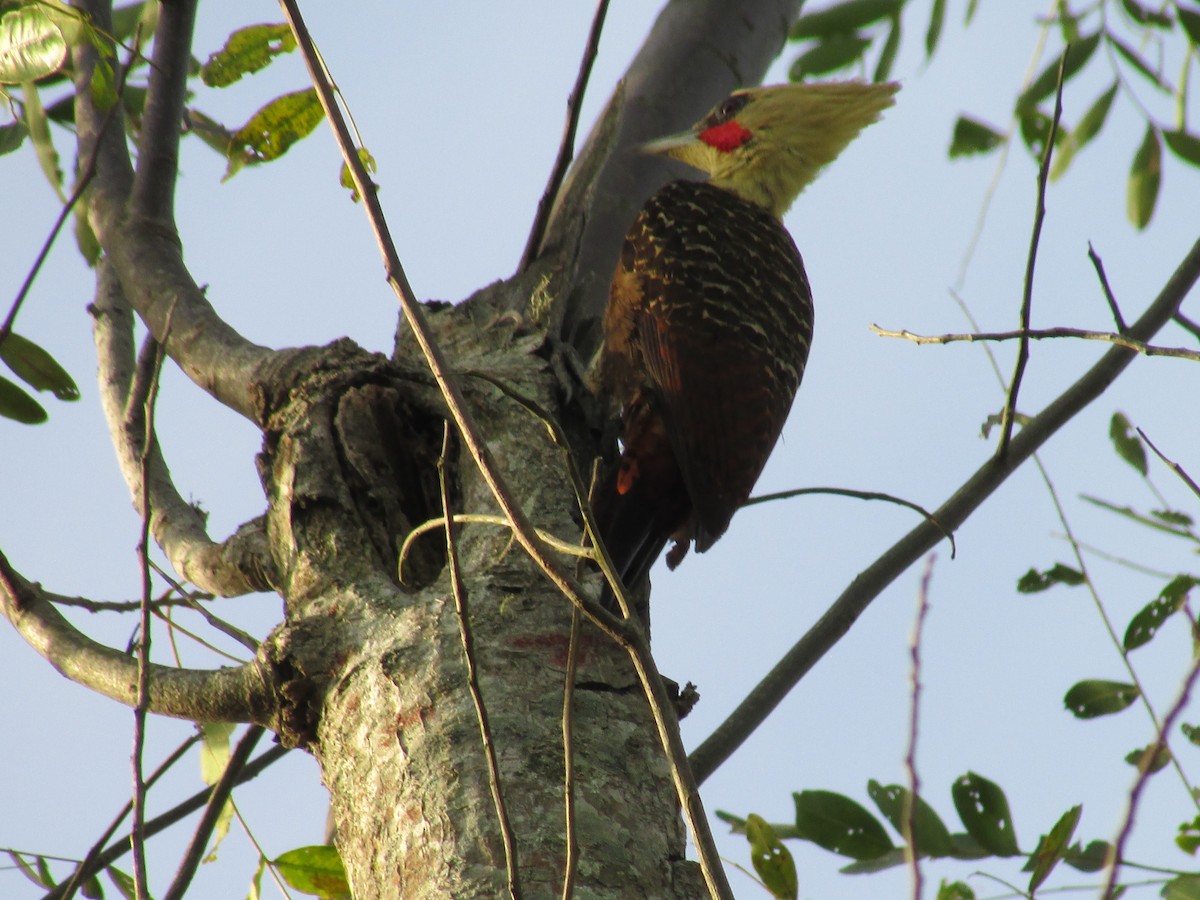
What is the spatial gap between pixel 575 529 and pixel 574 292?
3.97 ft

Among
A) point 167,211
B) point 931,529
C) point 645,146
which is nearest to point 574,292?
point 645,146

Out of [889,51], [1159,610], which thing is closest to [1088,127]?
[889,51]

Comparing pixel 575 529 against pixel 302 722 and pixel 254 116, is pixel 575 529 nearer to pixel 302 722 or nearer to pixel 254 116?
pixel 302 722

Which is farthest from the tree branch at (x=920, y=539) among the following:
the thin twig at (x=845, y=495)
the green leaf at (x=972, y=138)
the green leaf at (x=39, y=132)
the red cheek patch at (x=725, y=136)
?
the green leaf at (x=39, y=132)

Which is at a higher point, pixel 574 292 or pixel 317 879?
pixel 574 292

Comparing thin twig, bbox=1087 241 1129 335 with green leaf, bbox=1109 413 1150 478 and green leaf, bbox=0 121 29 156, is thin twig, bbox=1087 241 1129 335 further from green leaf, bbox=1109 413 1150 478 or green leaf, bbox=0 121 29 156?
green leaf, bbox=0 121 29 156

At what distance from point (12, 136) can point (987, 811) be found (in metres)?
2.96

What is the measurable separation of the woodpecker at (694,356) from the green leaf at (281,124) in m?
1.05


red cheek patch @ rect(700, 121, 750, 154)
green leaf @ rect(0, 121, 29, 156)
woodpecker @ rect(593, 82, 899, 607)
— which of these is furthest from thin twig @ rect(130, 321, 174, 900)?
red cheek patch @ rect(700, 121, 750, 154)

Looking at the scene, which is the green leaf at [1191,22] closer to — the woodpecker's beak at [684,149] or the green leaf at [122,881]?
the woodpecker's beak at [684,149]

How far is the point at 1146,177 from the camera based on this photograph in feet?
13.2

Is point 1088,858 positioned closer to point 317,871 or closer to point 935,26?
point 317,871

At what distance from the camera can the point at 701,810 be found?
3.89 ft

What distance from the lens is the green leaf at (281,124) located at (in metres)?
2.65
